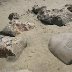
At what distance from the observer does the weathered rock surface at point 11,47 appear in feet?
8.41

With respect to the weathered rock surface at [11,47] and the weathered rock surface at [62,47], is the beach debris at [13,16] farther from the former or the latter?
the weathered rock surface at [62,47]

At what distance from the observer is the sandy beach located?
94.7 inches

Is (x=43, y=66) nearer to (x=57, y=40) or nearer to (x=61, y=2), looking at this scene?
(x=57, y=40)

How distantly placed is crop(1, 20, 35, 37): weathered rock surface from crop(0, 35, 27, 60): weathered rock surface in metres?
0.24

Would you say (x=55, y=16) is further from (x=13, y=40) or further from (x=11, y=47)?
(x=11, y=47)

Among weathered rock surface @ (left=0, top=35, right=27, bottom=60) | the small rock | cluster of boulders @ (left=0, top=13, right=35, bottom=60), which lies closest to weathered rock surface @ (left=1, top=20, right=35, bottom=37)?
cluster of boulders @ (left=0, top=13, right=35, bottom=60)

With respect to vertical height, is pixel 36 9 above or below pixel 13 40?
below

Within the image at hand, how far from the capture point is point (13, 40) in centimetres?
271

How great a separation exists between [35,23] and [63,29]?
487 millimetres

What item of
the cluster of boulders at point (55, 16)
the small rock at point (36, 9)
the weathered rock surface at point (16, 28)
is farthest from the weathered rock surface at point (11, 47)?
the small rock at point (36, 9)

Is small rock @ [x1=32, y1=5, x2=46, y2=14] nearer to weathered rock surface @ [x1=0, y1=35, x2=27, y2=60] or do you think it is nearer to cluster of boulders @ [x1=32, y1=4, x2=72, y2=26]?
cluster of boulders @ [x1=32, y1=4, x2=72, y2=26]

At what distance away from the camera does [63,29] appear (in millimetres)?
3016

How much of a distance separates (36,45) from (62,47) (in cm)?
39

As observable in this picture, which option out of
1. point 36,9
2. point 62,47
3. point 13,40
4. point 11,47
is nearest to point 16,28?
point 13,40
